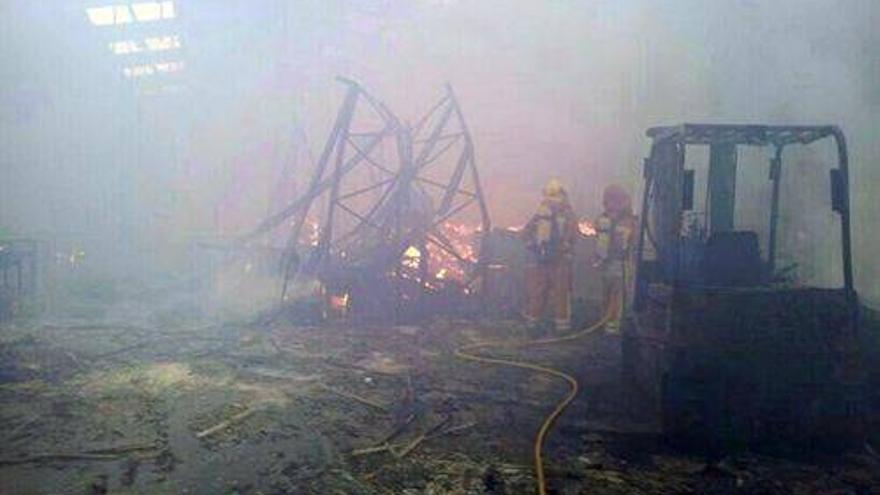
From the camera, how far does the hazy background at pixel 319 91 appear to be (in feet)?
56.8

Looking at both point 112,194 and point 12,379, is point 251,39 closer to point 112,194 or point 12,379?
point 112,194

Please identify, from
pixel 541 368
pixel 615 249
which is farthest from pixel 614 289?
pixel 541 368

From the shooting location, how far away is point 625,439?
20.3ft

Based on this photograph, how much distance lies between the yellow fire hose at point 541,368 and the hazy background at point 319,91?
8505mm

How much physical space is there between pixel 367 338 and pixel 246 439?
4.20m

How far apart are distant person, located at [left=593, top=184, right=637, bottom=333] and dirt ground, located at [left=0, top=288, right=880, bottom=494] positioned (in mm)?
1557

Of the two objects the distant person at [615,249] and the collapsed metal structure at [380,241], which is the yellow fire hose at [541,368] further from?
the collapsed metal structure at [380,241]

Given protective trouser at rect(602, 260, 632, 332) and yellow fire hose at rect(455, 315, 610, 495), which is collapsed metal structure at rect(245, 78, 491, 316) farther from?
protective trouser at rect(602, 260, 632, 332)

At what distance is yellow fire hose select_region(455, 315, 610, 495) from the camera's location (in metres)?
5.56

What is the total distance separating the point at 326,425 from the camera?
6496mm

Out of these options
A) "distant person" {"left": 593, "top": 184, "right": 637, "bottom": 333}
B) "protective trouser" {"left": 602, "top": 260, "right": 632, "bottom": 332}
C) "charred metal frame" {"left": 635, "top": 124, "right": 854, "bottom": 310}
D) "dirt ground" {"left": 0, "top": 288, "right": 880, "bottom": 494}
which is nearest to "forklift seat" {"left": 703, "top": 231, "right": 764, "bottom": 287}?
"charred metal frame" {"left": 635, "top": 124, "right": 854, "bottom": 310}

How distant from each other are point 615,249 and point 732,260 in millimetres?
4062

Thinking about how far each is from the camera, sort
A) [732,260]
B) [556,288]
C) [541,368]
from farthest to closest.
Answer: [556,288] < [541,368] < [732,260]

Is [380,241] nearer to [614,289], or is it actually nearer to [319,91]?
[614,289]
